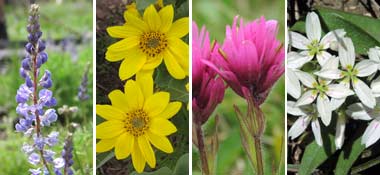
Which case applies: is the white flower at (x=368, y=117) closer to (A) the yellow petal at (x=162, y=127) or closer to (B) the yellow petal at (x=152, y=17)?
(A) the yellow petal at (x=162, y=127)

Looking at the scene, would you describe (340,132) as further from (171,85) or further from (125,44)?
(125,44)

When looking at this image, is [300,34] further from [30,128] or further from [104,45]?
[30,128]

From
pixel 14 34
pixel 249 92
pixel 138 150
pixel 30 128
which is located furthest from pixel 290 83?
pixel 14 34

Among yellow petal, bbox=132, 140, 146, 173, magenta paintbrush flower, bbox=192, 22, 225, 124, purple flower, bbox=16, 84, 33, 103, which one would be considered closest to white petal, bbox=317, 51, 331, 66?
magenta paintbrush flower, bbox=192, 22, 225, 124

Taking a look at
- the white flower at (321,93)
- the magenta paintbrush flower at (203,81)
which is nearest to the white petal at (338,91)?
the white flower at (321,93)

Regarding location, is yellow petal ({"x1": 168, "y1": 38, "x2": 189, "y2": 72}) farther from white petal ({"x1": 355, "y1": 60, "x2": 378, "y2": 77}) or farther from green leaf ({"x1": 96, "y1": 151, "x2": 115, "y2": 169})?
white petal ({"x1": 355, "y1": 60, "x2": 378, "y2": 77})

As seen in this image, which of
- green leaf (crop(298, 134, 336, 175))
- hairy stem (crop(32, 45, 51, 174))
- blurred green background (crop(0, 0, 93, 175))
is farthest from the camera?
blurred green background (crop(0, 0, 93, 175))
